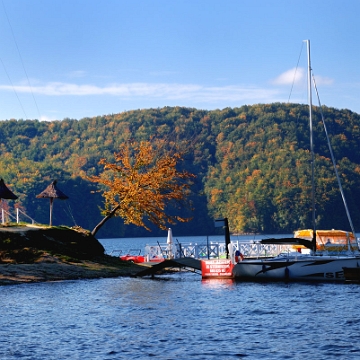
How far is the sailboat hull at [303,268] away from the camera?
Answer: 4169 cm

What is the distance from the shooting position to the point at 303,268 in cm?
4191

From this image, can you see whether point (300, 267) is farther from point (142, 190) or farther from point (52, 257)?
point (52, 257)

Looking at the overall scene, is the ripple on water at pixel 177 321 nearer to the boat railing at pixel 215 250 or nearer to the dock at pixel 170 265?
the dock at pixel 170 265

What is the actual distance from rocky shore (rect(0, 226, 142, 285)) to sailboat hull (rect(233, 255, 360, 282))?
27.3 ft

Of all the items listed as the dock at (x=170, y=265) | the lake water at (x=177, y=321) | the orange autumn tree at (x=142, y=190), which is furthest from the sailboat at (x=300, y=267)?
the orange autumn tree at (x=142, y=190)

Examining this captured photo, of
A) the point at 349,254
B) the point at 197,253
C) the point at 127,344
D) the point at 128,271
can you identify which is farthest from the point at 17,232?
the point at 127,344

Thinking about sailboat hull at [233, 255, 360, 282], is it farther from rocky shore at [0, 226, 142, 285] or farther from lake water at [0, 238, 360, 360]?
rocky shore at [0, 226, 142, 285]

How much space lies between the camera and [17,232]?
44.8 m

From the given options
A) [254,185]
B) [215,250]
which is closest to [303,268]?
[215,250]

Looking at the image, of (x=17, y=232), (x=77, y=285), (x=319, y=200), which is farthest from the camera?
(x=319, y=200)

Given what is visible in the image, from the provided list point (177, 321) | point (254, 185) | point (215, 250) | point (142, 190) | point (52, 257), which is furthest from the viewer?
point (254, 185)

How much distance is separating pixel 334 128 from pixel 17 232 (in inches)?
6351

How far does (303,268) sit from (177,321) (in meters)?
16.5

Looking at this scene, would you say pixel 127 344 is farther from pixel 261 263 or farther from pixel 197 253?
pixel 197 253
